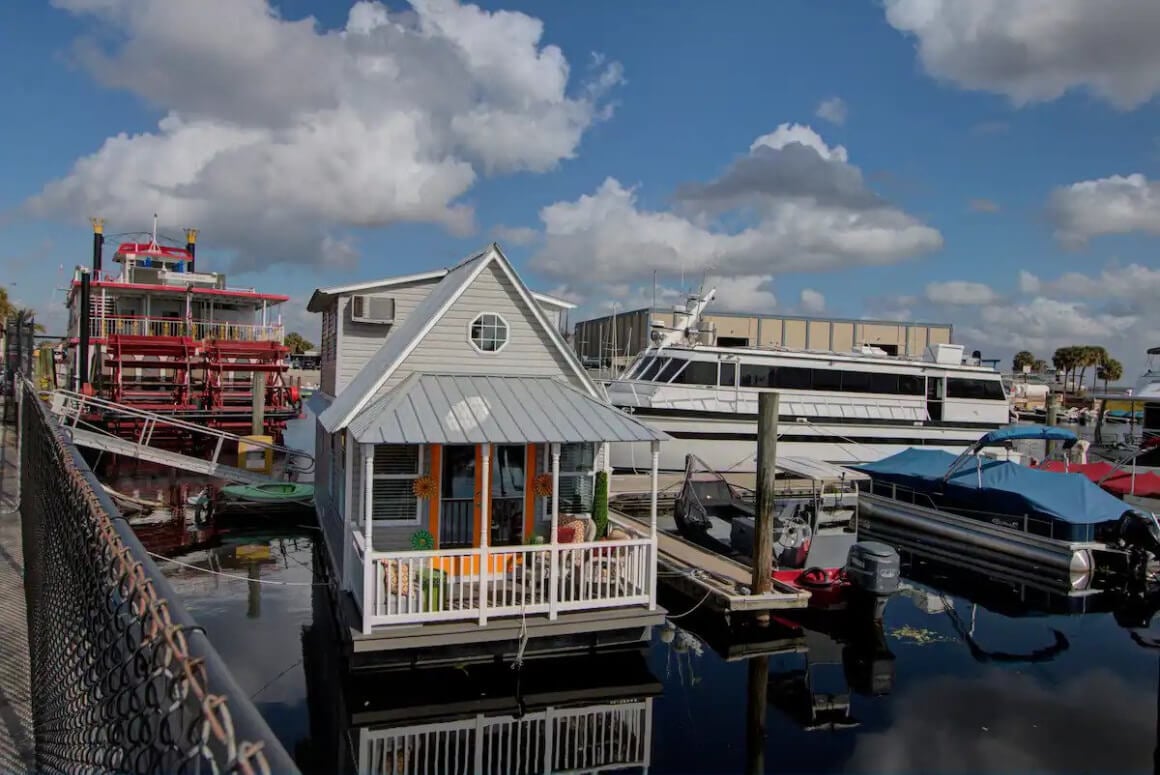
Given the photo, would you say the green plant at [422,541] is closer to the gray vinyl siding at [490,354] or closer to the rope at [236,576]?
the gray vinyl siding at [490,354]

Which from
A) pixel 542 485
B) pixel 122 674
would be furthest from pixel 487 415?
pixel 122 674

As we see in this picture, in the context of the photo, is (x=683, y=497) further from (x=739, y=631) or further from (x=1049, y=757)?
(x=1049, y=757)

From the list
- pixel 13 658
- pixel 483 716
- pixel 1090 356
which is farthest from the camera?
pixel 1090 356

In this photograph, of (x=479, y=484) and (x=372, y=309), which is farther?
(x=372, y=309)

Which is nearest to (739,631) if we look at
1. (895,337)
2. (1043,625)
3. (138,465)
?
(1043,625)

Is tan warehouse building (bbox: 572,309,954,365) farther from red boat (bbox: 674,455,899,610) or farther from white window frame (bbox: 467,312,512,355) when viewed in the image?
white window frame (bbox: 467,312,512,355)

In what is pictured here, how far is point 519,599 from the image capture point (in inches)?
468

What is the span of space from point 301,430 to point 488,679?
48159 millimetres

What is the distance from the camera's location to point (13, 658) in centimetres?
725

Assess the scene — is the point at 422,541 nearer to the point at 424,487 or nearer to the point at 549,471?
the point at 424,487

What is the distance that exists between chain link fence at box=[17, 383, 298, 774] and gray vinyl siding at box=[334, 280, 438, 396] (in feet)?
32.0

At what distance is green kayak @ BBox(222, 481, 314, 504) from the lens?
21719 millimetres

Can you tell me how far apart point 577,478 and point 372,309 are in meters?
5.35

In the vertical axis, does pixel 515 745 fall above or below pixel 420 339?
below
